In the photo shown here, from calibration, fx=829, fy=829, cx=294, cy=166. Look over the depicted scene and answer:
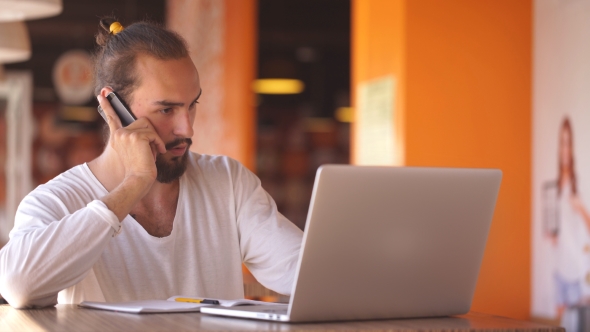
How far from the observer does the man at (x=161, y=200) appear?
78.5 inches

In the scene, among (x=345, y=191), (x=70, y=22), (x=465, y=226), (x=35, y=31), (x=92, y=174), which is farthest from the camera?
(x=35, y=31)

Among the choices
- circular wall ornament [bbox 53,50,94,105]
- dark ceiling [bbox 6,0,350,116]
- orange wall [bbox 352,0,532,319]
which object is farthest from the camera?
dark ceiling [bbox 6,0,350,116]

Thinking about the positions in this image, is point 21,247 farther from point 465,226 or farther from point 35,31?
point 35,31

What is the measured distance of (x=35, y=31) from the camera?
1195 cm

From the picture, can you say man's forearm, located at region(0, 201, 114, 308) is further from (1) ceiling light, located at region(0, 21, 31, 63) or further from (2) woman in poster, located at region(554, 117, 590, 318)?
(1) ceiling light, located at region(0, 21, 31, 63)

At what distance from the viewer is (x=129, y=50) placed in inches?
88.1

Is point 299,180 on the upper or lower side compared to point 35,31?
lower

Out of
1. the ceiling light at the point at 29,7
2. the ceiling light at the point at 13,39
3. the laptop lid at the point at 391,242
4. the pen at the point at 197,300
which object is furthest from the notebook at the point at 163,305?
the ceiling light at the point at 13,39

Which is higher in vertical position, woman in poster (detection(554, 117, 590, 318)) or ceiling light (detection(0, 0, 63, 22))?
ceiling light (detection(0, 0, 63, 22))

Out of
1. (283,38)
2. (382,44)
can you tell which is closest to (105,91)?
(382,44)

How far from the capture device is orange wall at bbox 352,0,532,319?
12.4 feet

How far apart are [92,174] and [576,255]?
2.15m

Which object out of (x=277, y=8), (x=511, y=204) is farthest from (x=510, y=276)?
(x=277, y=8)

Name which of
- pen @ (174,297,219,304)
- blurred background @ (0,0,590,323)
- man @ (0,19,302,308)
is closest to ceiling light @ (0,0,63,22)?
blurred background @ (0,0,590,323)
